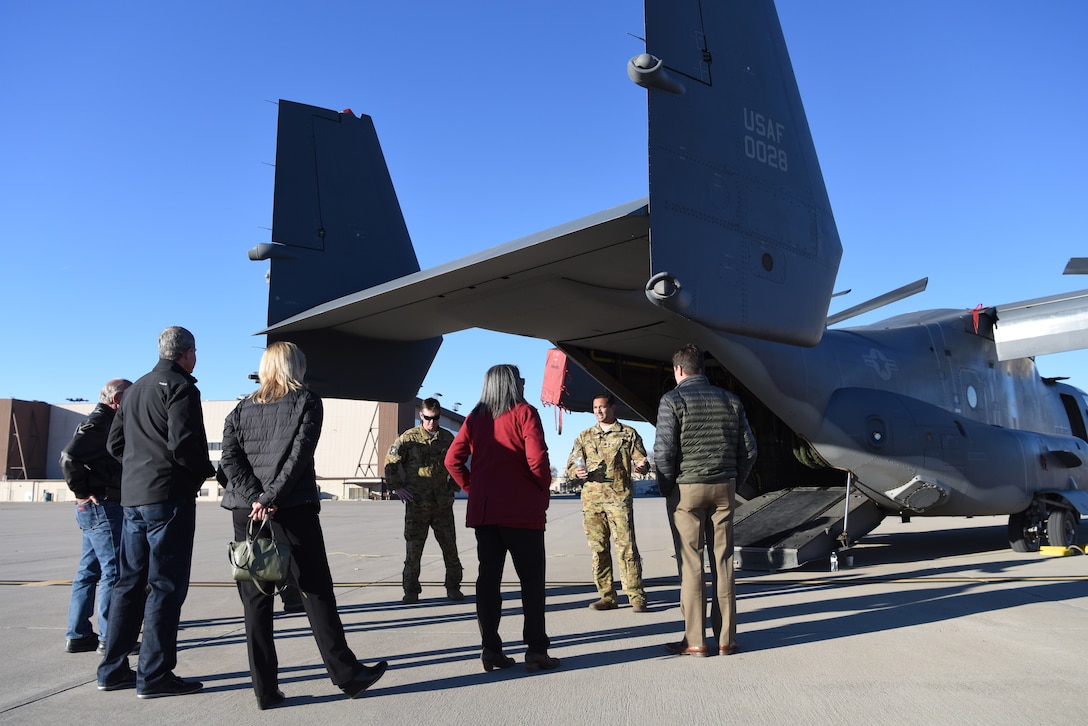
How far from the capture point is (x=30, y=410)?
160 feet

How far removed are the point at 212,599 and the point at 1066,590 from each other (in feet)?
24.7

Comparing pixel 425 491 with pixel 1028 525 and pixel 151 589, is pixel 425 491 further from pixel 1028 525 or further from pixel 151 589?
pixel 1028 525

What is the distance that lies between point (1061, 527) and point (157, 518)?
10865 mm

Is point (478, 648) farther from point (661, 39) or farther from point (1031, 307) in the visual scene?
point (1031, 307)

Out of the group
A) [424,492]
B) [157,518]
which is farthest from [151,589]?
[424,492]

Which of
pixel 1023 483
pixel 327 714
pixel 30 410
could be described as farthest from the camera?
pixel 30 410

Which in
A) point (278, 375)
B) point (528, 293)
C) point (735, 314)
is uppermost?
point (528, 293)

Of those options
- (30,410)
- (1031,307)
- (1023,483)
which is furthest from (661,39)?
(30,410)

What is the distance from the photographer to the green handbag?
139 inches

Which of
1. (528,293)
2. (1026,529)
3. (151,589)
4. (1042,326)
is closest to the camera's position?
(151,589)

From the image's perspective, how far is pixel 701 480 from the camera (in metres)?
4.56

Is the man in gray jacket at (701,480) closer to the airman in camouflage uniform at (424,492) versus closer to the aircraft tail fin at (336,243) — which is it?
the airman in camouflage uniform at (424,492)

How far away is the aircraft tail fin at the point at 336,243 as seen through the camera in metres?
7.56

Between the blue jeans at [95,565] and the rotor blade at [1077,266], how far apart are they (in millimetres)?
8452
